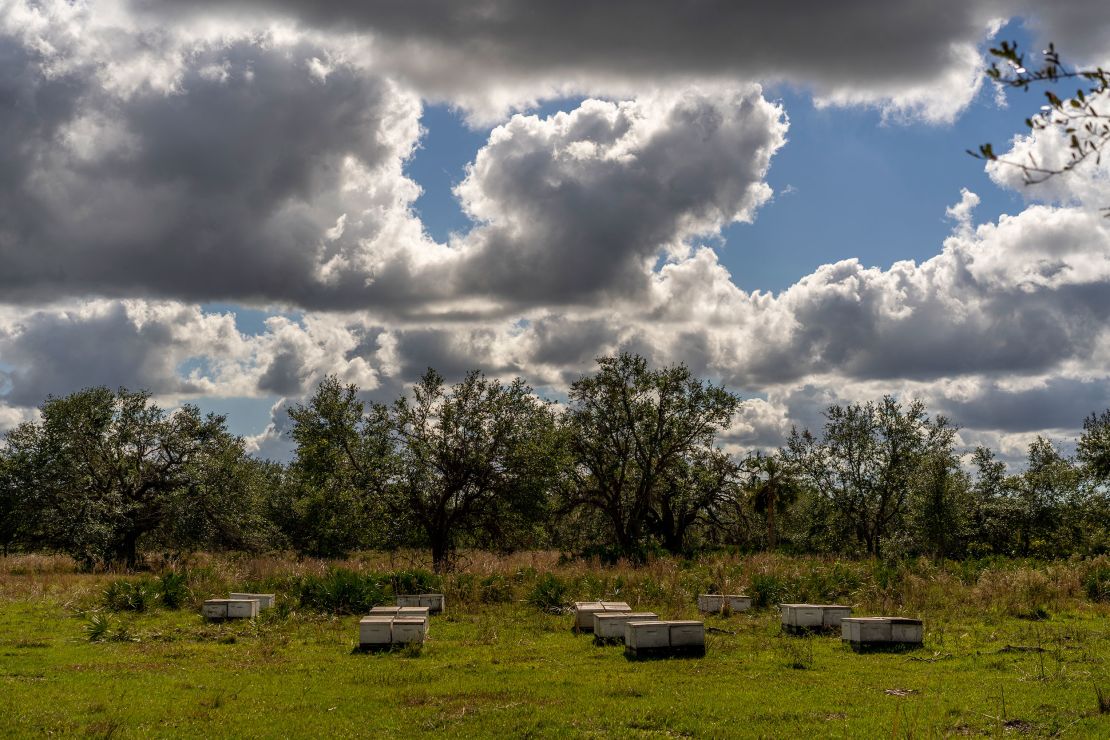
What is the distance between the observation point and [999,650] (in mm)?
17281

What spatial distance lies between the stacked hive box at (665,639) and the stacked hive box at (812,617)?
13.1 feet

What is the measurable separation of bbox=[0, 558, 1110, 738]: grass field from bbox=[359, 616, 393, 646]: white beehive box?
38 centimetres

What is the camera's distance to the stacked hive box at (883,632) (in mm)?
17859

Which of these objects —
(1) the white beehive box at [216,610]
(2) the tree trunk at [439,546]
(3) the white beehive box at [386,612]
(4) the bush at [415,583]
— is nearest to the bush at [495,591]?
(4) the bush at [415,583]

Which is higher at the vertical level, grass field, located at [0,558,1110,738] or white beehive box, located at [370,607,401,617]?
white beehive box, located at [370,607,401,617]

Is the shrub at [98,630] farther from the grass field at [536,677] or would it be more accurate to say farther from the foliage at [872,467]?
the foliage at [872,467]

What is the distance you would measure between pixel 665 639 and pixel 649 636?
35 cm

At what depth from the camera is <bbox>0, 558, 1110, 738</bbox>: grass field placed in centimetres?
1180

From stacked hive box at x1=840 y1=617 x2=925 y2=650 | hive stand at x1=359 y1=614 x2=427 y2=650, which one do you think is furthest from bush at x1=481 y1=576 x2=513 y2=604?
stacked hive box at x1=840 y1=617 x2=925 y2=650

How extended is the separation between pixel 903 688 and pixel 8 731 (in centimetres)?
1344

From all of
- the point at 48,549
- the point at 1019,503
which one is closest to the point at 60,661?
the point at 48,549

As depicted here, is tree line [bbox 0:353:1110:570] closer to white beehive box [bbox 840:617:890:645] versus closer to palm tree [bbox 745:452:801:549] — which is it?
palm tree [bbox 745:452:801:549]

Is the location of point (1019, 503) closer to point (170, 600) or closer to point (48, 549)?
point (170, 600)

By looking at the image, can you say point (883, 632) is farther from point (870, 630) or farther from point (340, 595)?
point (340, 595)
